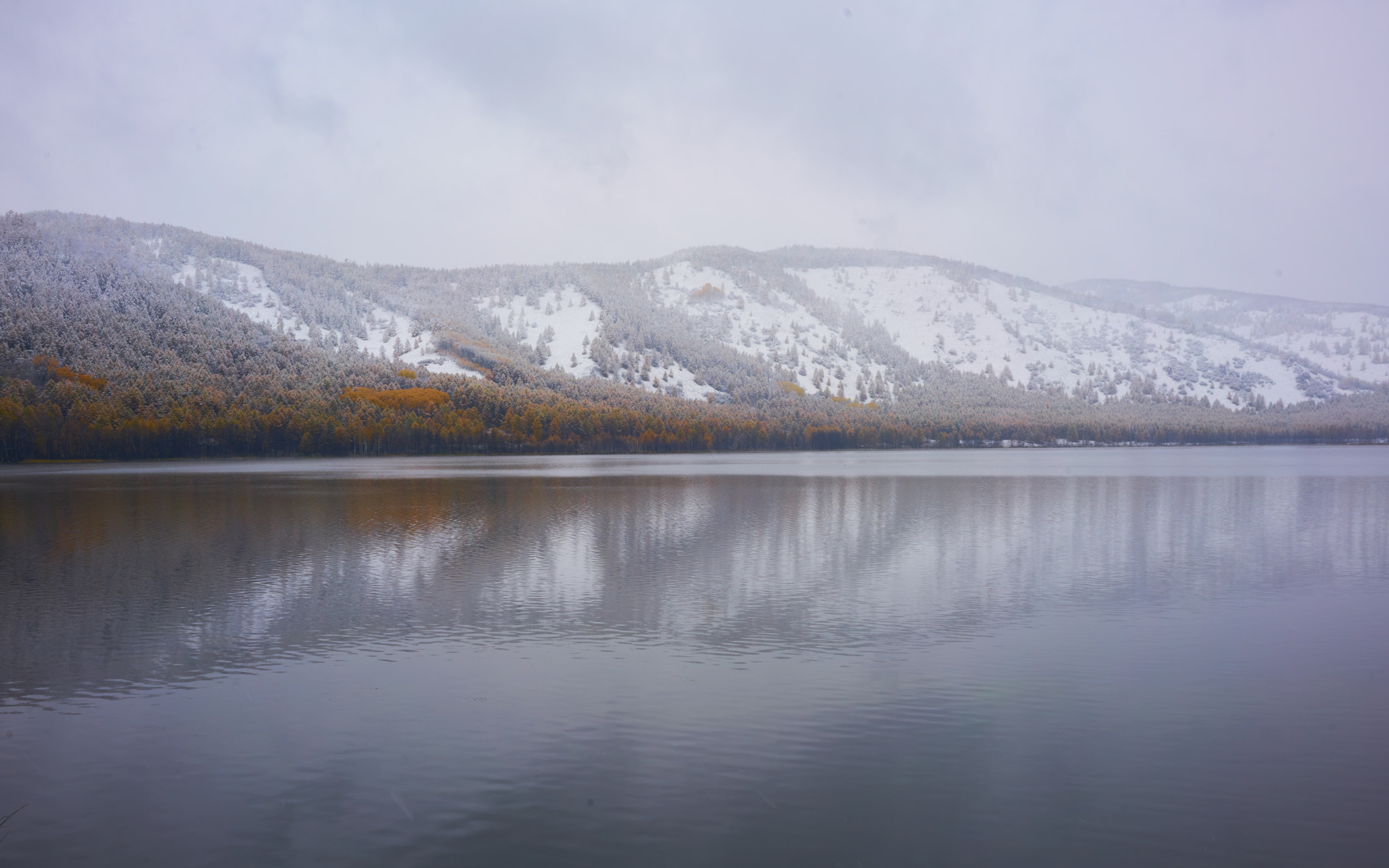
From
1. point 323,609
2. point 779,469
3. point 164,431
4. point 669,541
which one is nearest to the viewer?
point 323,609

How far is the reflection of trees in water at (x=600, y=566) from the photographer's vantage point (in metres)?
23.1

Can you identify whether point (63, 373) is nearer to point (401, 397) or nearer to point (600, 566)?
point (401, 397)

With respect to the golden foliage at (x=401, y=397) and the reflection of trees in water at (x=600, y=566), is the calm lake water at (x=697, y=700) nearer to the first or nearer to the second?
the reflection of trees in water at (x=600, y=566)

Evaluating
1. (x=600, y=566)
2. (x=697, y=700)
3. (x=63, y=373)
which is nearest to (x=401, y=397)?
(x=63, y=373)

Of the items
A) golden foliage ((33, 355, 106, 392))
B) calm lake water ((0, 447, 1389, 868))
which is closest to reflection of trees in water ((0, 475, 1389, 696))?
calm lake water ((0, 447, 1389, 868))

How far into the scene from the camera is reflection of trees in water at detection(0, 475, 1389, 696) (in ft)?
75.8

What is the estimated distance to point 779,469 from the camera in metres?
109

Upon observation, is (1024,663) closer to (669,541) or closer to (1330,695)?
(1330,695)

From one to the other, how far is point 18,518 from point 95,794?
1861 inches

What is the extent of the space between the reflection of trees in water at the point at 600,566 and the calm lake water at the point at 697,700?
0.21 metres

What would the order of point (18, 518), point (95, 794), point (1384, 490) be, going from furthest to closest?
1. point (1384, 490)
2. point (18, 518)
3. point (95, 794)

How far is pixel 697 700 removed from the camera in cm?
1727

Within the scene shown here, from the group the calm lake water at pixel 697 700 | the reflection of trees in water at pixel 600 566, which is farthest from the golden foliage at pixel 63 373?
the calm lake water at pixel 697 700

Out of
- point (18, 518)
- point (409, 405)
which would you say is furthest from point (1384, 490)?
point (409, 405)
